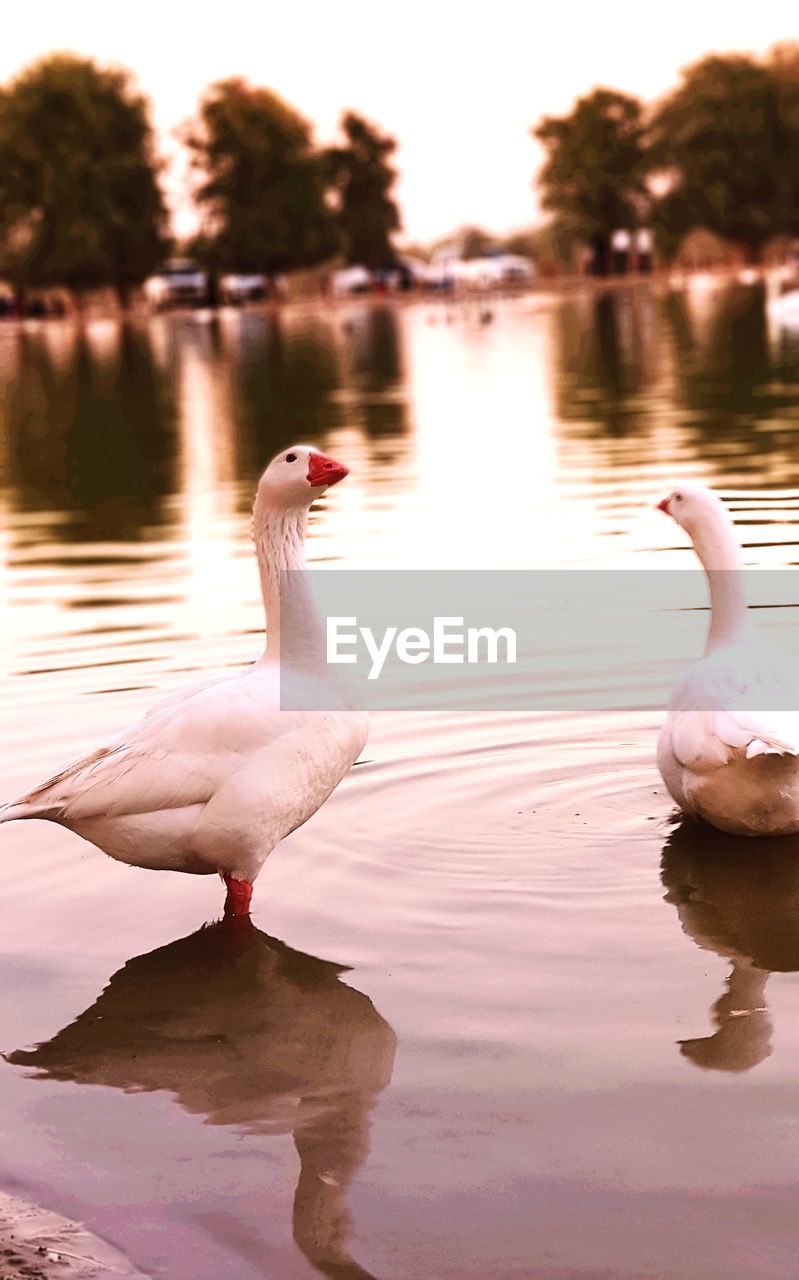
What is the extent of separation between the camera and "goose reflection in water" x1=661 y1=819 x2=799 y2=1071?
5922 millimetres

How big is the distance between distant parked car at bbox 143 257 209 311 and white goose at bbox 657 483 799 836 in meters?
140

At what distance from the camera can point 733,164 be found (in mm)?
145875

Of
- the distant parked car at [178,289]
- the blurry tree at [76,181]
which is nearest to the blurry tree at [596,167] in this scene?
the distant parked car at [178,289]

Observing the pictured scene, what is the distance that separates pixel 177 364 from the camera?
58.2m

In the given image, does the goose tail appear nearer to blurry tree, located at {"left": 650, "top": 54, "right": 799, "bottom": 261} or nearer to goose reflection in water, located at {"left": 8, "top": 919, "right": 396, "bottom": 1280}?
goose reflection in water, located at {"left": 8, "top": 919, "right": 396, "bottom": 1280}

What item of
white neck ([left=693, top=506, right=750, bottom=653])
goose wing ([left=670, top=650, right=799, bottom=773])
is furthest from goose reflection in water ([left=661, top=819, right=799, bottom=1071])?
white neck ([left=693, top=506, right=750, bottom=653])

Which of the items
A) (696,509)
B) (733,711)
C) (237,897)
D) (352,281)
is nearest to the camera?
(237,897)

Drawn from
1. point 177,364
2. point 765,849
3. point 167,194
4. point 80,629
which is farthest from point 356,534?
point 167,194

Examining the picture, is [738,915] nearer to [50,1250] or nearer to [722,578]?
[722,578]

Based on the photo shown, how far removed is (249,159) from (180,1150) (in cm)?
13667

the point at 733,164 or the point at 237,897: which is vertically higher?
the point at 733,164

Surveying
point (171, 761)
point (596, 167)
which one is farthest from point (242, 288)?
point (171, 761)

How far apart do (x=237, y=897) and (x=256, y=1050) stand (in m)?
1.16

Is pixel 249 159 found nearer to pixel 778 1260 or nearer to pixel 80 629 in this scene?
pixel 80 629
